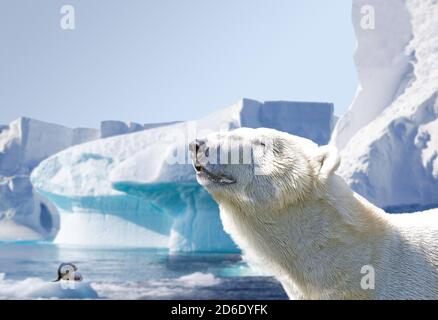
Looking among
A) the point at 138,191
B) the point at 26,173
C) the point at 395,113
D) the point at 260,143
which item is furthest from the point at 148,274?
the point at 26,173

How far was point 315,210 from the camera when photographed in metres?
1.70

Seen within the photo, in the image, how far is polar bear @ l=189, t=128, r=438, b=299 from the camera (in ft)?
5.47

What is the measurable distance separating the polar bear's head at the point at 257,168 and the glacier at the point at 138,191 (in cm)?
1463

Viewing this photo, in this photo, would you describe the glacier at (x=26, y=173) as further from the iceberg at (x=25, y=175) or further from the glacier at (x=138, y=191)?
the glacier at (x=138, y=191)

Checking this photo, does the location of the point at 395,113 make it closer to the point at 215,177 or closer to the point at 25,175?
the point at 25,175

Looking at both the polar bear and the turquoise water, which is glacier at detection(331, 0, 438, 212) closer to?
the turquoise water

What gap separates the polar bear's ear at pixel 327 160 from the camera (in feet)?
5.52

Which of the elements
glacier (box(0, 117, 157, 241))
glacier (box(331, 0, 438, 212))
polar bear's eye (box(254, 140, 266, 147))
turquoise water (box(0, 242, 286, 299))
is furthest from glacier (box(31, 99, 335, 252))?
polar bear's eye (box(254, 140, 266, 147))

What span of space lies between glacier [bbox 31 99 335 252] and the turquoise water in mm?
903

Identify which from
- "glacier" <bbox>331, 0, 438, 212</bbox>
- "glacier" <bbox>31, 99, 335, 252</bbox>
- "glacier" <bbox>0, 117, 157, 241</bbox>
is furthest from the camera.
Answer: "glacier" <bbox>0, 117, 157, 241</bbox>

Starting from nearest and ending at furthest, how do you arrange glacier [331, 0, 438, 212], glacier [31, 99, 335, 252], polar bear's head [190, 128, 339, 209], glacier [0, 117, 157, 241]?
1. polar bear's head [190, 128, 339, 209]
2. glacier [31, 99, 335, 252]
3. glacier [331, 0, 438, 212]
4. glacier [0, 117, 157, 241]

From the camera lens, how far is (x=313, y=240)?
1.68 meters

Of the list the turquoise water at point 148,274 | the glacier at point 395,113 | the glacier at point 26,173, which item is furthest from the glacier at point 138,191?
the glacier at point 26,173

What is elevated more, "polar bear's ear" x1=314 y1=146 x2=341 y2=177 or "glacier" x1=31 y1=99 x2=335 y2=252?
"polar bear's ear" x1=314 y1=146 x2=341 y2=177
